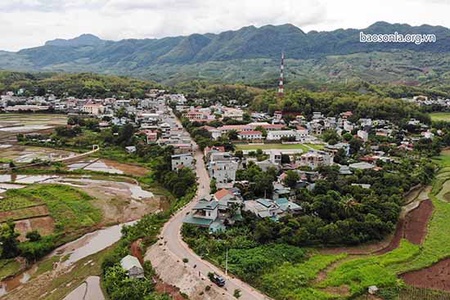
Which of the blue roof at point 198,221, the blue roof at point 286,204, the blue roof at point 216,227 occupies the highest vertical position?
the blue roof at point 286,204

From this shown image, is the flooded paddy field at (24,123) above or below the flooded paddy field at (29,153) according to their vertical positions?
above

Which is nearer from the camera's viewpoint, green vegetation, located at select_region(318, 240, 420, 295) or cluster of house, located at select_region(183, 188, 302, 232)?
green vegetation, located at select_region(318, 240, 420, 295)

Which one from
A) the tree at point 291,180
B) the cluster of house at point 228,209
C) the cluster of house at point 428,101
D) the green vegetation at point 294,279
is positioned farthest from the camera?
the cluster of house at point 428,101

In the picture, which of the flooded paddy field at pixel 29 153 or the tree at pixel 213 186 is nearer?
the tree at pixel 213 186

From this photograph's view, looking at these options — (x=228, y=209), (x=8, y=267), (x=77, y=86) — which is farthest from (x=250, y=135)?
(x=77, y=86)

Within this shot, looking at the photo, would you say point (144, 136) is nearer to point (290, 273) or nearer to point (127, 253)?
point (127, 253)

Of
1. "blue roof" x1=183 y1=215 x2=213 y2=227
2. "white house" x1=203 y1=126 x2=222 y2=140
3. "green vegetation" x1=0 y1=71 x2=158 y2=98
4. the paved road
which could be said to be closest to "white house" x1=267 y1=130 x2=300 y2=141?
"white house" x1=203 y1=126 x2=222 y2=140

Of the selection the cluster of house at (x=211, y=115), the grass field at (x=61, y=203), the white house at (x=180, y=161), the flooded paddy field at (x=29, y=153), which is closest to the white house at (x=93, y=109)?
the cluster of house at (x=211, y=115)

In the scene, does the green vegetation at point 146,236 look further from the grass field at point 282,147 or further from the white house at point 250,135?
the white house at point 250,135

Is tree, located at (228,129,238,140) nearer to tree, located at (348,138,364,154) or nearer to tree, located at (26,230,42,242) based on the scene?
tree, located at (348,138,364,154)
